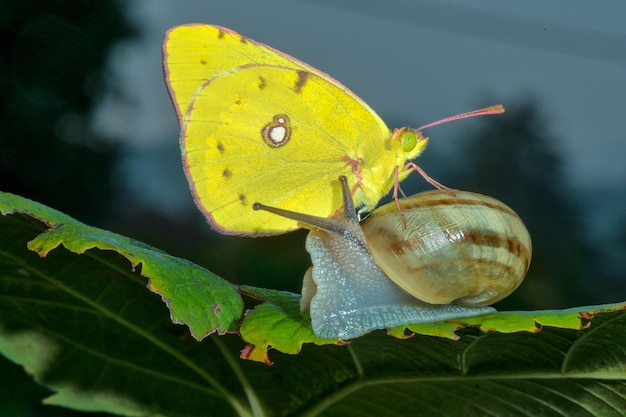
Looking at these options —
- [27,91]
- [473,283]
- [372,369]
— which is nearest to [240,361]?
[372,369]

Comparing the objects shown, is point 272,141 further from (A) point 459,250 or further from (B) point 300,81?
(A) point 459,250

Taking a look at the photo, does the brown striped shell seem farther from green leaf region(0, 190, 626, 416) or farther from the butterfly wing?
the butterfly wing

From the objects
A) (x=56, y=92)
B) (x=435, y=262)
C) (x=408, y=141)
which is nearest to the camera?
(x=435, y=262)

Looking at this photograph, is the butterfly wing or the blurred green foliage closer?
the butterfly wing

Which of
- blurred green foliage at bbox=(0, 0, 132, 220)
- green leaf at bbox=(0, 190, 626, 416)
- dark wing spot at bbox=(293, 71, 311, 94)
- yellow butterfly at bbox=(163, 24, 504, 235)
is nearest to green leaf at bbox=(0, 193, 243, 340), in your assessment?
green leaf at bbox=(0, 190, 626, 416)

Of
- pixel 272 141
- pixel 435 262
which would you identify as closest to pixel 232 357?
pixel 435 262

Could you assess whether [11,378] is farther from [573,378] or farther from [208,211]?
[573,378]
